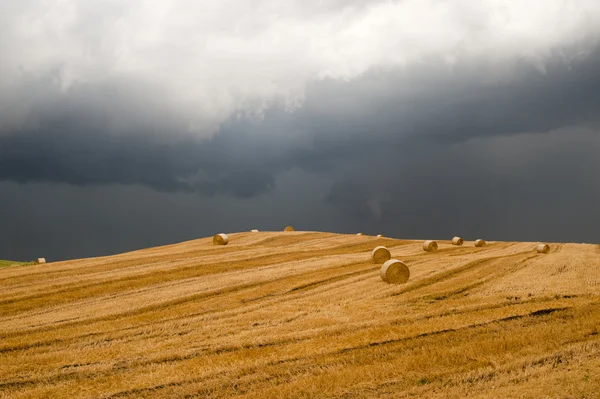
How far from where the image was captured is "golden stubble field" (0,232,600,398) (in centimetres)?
755

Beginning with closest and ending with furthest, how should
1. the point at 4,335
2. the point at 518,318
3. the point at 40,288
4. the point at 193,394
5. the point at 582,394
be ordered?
the point at 582,394 → the point at 193,394 → the point at 518,318 → the point at 4,335 → the point at 40,288

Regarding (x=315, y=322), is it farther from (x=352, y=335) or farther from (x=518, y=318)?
(x=518, y=318)

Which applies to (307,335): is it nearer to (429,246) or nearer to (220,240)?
(429,246)

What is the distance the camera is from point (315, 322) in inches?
449

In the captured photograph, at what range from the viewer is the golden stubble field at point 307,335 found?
7555mm

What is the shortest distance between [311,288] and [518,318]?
7.67m

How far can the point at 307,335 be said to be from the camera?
10227 millimetres

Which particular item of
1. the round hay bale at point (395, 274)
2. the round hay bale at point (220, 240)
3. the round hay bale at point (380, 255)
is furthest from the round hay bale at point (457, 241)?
the round hay bale at point (395, 274)

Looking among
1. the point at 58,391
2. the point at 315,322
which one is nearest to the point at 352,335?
the point at 315,322

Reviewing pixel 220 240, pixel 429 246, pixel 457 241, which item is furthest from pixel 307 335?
pixel 457 241

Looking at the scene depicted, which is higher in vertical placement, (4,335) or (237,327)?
(4,335)

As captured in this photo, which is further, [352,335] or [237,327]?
[237,327]

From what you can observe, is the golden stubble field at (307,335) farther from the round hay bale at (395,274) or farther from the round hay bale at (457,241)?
the round hay bale at (457,241)

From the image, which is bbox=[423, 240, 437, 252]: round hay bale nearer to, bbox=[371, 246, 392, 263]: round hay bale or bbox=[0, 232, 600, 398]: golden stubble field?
bbox=[371, 246, 392, 263]: round hay bale
